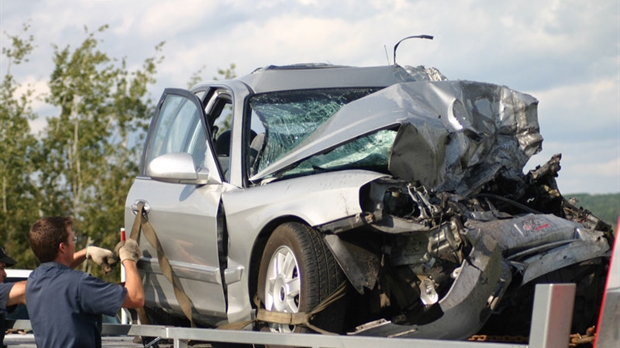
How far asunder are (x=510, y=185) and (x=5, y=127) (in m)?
27.4

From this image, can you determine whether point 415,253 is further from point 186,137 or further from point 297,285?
point 186,137

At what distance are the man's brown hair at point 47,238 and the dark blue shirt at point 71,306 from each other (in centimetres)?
9

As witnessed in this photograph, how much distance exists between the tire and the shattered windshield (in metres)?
0.61

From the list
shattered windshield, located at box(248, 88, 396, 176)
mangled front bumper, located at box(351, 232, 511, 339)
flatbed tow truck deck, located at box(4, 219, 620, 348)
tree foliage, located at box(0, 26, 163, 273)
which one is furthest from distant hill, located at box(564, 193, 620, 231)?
tree foliage, located at box(0, 26, 163, 273)

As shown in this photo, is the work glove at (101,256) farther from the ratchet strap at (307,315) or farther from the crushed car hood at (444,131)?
the ratchet strap at (307,315)

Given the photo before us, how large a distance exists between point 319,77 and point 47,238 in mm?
2388

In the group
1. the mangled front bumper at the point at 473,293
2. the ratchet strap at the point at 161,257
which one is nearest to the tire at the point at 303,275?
the mangled front bumper at the point at 473,293

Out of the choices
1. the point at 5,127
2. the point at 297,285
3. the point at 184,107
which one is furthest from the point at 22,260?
the point at 297,285

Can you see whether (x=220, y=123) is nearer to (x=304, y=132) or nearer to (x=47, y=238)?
(x=304, y=132)

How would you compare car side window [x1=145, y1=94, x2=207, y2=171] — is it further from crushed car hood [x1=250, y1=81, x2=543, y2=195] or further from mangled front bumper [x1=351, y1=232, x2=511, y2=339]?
mangled front bumper [x1=351, y1=232, x2=511, y2=339]

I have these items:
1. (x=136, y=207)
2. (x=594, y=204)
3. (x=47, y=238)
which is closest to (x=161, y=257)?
(x=136, y=207)

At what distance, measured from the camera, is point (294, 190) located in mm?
5207

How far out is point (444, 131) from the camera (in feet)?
17.2

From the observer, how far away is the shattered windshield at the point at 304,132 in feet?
18.4
